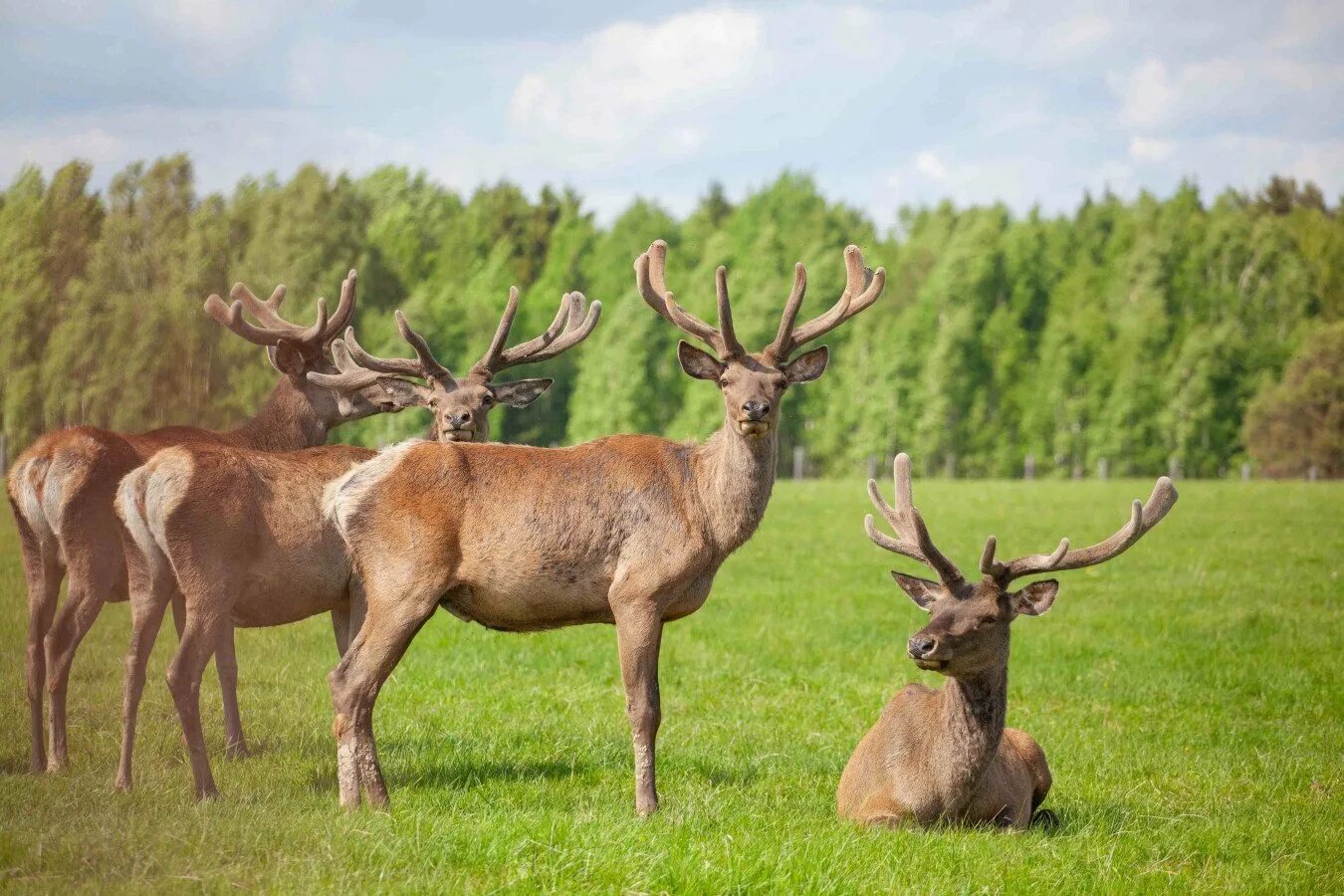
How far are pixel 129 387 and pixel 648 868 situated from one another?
62.2ft

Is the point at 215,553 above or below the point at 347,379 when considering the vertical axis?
below

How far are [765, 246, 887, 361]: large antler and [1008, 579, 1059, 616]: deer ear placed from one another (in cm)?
173

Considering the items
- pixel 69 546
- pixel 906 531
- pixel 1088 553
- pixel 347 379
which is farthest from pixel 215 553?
pixel 1088 553

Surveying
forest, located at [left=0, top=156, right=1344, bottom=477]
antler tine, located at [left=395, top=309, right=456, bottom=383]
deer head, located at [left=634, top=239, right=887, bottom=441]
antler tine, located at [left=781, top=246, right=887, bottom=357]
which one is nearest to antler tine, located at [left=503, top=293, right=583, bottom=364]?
antler tine, located at [left=395, top=309, right=456, bottom=383]

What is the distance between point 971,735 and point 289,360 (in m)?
5.41

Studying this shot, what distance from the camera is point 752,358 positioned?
25.7 feet

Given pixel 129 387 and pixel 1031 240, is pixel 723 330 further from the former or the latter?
pixel 1031 240

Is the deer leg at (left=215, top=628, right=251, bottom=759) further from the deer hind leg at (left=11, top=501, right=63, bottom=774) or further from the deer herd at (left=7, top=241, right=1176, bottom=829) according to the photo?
the deer hind leg at (left=11, top=501, right=63, bottom=774)

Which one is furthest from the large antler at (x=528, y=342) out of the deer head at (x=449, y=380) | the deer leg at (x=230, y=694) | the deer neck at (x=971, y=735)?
the deer neck at (x=971, y=735)

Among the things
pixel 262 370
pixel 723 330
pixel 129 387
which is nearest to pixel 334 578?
pixel 723 330

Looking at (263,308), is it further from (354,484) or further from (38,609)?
(354,484)

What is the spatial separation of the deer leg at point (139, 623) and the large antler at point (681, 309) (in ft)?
9.94

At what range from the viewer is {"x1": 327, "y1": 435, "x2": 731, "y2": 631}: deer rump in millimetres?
7352

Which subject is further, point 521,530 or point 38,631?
point 38,631
